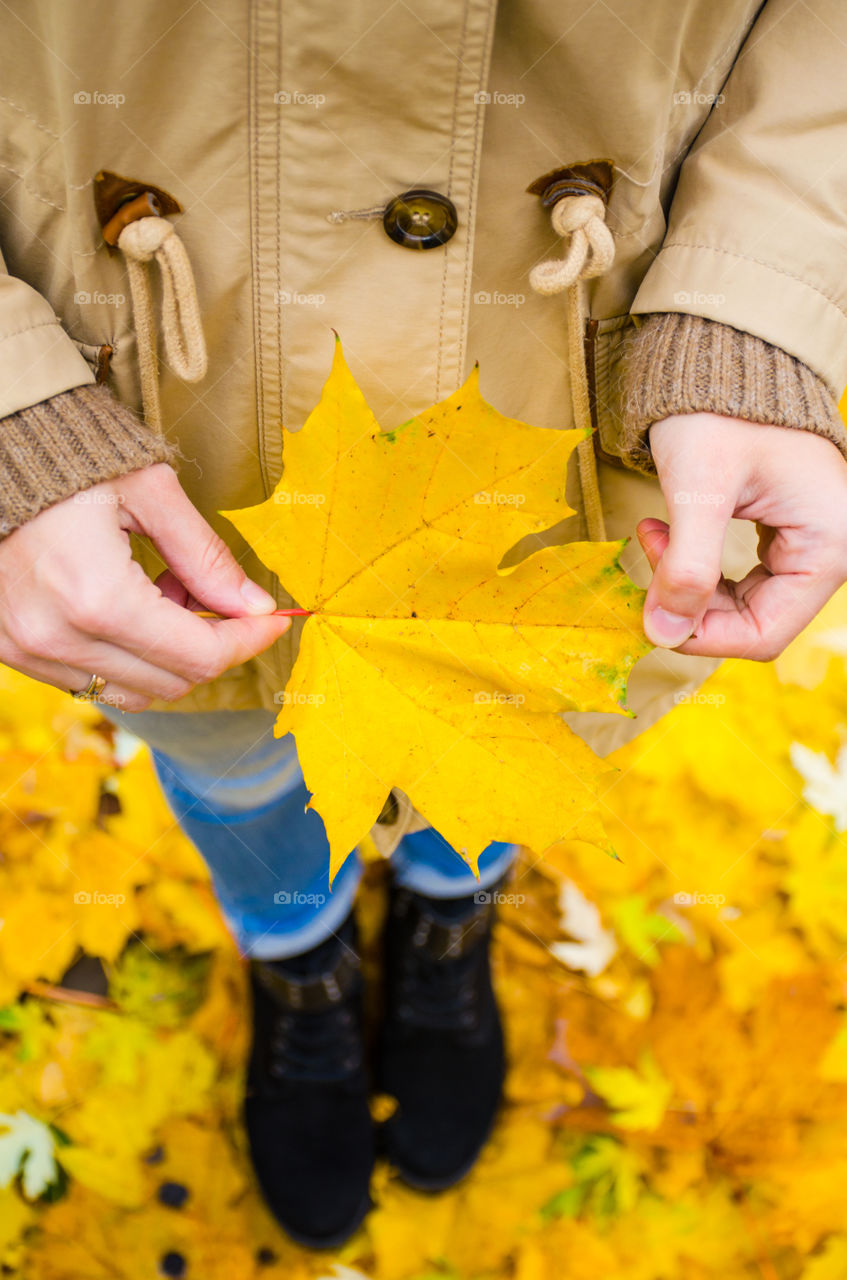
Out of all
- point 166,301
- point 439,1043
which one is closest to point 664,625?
point 166,301

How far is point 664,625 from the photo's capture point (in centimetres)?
70

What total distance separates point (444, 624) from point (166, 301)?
38cm

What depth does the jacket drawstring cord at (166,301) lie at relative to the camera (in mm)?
668

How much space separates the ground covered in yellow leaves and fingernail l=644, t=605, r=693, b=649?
72cm

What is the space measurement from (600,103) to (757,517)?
0.38 metres

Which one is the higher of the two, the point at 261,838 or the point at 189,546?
the point at 189,546

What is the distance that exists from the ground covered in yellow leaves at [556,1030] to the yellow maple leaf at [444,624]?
0.69 m

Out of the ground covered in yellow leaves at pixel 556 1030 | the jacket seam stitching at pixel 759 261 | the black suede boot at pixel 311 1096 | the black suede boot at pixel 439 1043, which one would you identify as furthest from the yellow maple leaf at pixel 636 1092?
the jacket seam stitching at pixel 759 261

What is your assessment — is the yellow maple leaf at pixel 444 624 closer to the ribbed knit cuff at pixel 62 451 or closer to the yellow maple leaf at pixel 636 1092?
the ribbed knit cuff at pixel 62 451

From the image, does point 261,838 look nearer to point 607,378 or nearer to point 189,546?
point 189,546

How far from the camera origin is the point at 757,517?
73 centimetres

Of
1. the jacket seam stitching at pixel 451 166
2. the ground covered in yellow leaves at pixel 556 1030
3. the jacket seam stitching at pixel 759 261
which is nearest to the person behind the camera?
the jacket seam stitching at pixel 451 166

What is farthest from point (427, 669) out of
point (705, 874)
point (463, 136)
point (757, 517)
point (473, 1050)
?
point (705, 874)

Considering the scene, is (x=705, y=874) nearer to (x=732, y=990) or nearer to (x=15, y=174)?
(x=732, y=990)
